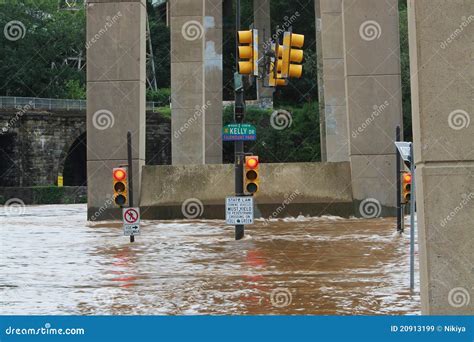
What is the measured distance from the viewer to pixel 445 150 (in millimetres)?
7391

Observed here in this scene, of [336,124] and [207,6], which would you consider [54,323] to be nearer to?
[336,124]

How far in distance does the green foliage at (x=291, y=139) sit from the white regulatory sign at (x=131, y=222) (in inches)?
1852

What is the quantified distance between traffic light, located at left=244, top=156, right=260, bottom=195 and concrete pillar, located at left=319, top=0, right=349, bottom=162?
18630 millimetres

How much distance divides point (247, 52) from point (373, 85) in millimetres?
7260

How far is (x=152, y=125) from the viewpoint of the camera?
71625mm

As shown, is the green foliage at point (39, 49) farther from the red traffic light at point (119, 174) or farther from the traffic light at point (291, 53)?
the red traffic light at point (119, 174)

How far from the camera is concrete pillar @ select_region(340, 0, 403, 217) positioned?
25.4 meters

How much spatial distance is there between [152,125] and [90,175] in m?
46.4

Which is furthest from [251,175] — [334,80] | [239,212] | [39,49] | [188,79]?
[39,49]

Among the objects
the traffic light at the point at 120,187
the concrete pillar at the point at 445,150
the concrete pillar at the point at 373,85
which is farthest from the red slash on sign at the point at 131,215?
the concrete pillar at the point at 445,150

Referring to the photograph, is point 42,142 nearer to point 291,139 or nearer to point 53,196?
point 53,196

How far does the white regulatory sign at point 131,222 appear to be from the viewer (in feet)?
56.4

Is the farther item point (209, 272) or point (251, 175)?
point (251, 175)

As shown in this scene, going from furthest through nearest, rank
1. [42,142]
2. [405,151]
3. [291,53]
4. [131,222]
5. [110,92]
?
[42,142]
[110,92]
[291,53]
[131,222]
[405,151]
